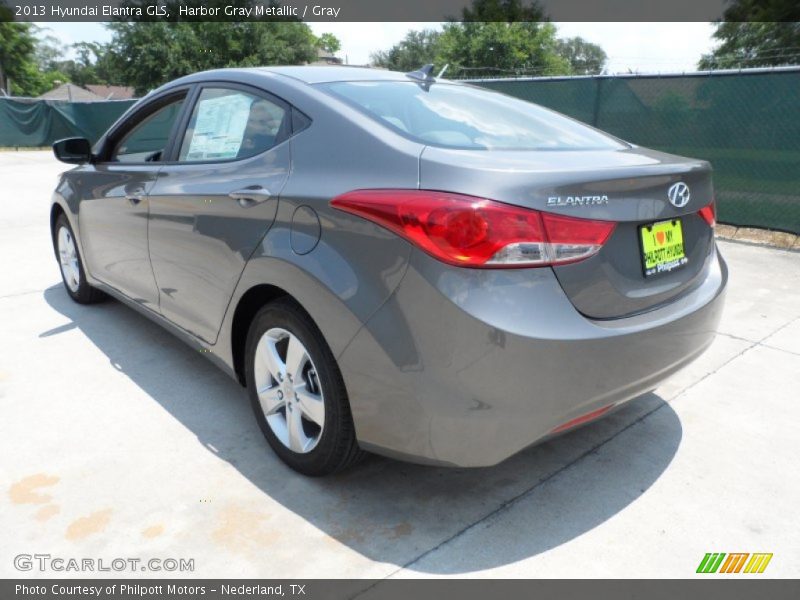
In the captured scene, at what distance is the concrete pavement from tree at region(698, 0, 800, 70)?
28276 millimetres

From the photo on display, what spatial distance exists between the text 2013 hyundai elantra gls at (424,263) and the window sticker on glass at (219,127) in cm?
1

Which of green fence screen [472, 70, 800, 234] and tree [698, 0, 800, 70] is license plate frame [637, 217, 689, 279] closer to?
green fence screen [472, 70, 800, 234]

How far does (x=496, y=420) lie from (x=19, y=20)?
180 feet

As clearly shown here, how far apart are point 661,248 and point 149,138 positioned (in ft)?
9.85

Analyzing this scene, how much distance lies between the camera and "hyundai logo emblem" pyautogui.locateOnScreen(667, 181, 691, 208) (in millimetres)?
2301

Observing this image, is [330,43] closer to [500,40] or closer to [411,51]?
[411,51]

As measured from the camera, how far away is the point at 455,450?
2.04m

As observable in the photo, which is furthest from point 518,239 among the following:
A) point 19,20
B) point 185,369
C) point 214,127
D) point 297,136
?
point 19,20

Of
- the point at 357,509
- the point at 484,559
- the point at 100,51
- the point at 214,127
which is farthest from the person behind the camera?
the point at 100,51

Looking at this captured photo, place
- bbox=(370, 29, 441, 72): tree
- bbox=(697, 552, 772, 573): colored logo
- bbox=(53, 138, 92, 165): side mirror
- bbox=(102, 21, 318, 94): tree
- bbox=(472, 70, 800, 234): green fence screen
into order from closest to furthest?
bbox=(697, 552, 772, 573): colored logo
bbox=(53, 138, 92, 165): side mirror
bbox=(472, 70, 800, 234): green fence screen
bbox=(102, 21, 318, 94): tree
bbox=(370, 29, 441, 72): tree

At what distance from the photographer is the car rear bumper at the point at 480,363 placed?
1923mm

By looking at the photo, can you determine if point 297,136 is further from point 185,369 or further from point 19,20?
point 19,20

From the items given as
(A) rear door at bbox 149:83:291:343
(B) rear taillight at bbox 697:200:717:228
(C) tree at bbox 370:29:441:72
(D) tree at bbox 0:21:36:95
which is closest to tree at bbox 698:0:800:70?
(B) rear taillight at bbox 697:200:717:228

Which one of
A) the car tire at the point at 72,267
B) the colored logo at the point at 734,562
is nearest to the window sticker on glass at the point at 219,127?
the car tire at the point at 72,267
